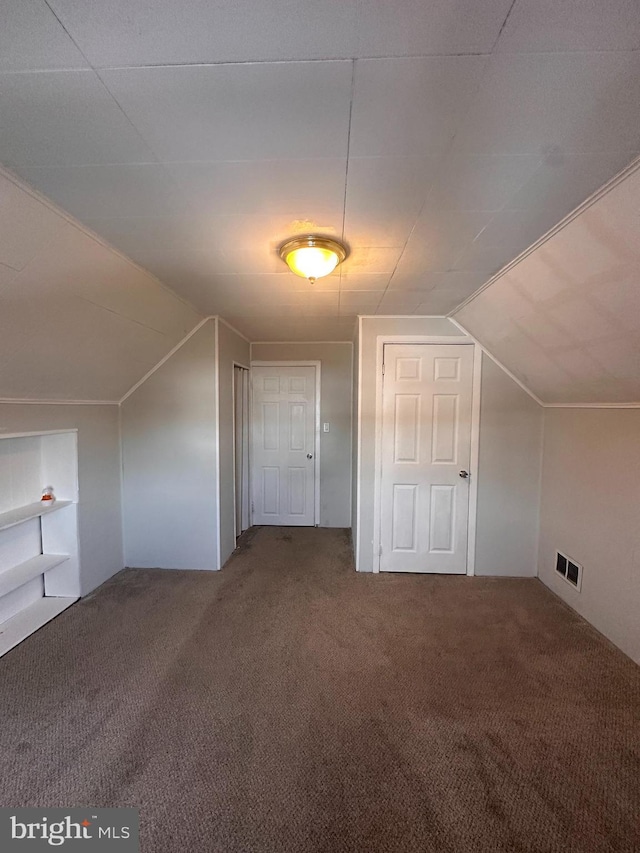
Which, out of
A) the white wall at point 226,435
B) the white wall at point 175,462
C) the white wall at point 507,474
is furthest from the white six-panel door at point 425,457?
the white wall at point 175,462

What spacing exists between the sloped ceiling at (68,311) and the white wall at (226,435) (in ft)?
1.42

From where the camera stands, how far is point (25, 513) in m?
2.45

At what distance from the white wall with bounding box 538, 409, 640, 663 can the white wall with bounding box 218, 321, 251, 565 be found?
112 inches

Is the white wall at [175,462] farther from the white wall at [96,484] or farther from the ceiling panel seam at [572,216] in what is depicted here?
the ceiling panel seam at [572,216]

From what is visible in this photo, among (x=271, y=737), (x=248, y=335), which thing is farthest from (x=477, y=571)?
(x=248, y=335)

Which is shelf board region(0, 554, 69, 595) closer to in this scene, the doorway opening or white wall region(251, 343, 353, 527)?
the doorway opening

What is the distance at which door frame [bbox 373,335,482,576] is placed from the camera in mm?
3121

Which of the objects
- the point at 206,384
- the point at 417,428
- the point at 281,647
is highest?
the point at 206,384

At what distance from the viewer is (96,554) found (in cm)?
299

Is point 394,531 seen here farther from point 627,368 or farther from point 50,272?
point 50,272

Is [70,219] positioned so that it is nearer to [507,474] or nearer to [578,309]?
[578,309]

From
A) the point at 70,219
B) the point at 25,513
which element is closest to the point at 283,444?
the point at 25,513

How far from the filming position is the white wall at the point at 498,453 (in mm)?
3119

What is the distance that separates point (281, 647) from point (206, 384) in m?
2.14
